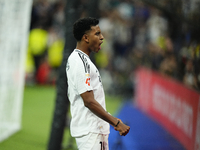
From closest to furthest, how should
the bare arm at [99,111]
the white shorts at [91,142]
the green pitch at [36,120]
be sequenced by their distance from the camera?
the bare arm at [99,111], the white shorts at [91,142], the green pitch at [36,120]

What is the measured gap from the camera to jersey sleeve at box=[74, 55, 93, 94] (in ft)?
11.3

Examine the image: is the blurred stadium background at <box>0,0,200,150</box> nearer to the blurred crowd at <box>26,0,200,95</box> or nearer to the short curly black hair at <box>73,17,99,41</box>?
the blurred crowd at <box>26,0,200,95</box>

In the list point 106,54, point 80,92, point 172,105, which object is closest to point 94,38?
point 80,92

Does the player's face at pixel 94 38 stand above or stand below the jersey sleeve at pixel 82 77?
above

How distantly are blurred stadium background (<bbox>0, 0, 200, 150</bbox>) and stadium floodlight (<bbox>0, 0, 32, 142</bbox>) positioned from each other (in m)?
0.02

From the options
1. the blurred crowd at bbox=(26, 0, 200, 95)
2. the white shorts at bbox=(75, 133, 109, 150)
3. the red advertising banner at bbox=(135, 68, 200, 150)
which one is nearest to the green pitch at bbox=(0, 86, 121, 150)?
the blurred crowd at bbox=(26, 0, 200, 95)

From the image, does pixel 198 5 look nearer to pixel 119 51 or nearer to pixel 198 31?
pixel 198 31

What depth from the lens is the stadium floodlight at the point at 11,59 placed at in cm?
709

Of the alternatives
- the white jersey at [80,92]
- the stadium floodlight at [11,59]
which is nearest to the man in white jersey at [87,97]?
the white jersey at [80,92]

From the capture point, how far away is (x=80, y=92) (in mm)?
3457

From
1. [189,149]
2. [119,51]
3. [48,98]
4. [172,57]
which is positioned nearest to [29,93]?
[48,98]

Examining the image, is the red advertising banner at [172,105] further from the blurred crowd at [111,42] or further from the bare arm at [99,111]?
the bare arm at [99,111]

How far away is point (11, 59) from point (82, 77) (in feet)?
14.9

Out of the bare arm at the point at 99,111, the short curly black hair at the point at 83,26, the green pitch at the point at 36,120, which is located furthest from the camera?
the green pitch at the point at 36,120
